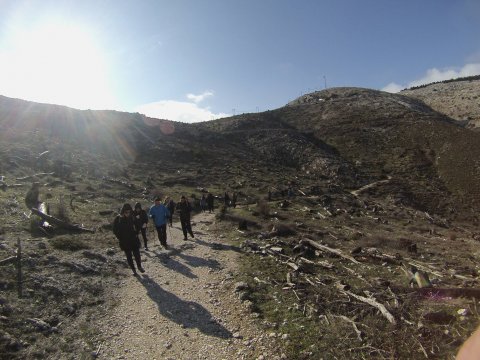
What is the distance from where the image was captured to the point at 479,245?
73.6ft

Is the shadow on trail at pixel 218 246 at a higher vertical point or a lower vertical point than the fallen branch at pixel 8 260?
lower

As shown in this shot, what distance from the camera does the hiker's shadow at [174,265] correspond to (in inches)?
535

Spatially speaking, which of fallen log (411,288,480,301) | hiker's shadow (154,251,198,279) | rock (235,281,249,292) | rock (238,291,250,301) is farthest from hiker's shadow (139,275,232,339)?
fallen log (411,288,480,301)

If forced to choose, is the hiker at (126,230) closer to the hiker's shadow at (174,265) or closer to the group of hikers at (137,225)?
the group of hikers at (137,225)

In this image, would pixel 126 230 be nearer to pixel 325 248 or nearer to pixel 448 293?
pixel 325 248

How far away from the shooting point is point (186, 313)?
33.7 feet

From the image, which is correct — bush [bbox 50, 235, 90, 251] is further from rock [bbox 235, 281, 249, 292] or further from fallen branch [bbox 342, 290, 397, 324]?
fallen branch [bbox 342, 290, 397, 324]

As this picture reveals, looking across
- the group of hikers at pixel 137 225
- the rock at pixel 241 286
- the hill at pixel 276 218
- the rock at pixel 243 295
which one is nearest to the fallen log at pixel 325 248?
the hill at pixel 276 218

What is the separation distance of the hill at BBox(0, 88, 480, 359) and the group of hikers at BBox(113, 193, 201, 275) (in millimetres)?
959

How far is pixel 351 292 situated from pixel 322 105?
272 ft

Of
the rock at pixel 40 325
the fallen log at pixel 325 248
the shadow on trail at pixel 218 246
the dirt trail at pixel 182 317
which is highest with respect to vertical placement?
the rock at pixel 40 325

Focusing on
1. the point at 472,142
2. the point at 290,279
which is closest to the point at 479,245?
the point at 290,279

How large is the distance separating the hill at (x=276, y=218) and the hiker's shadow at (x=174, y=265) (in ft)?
0.42

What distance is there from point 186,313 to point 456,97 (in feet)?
316
